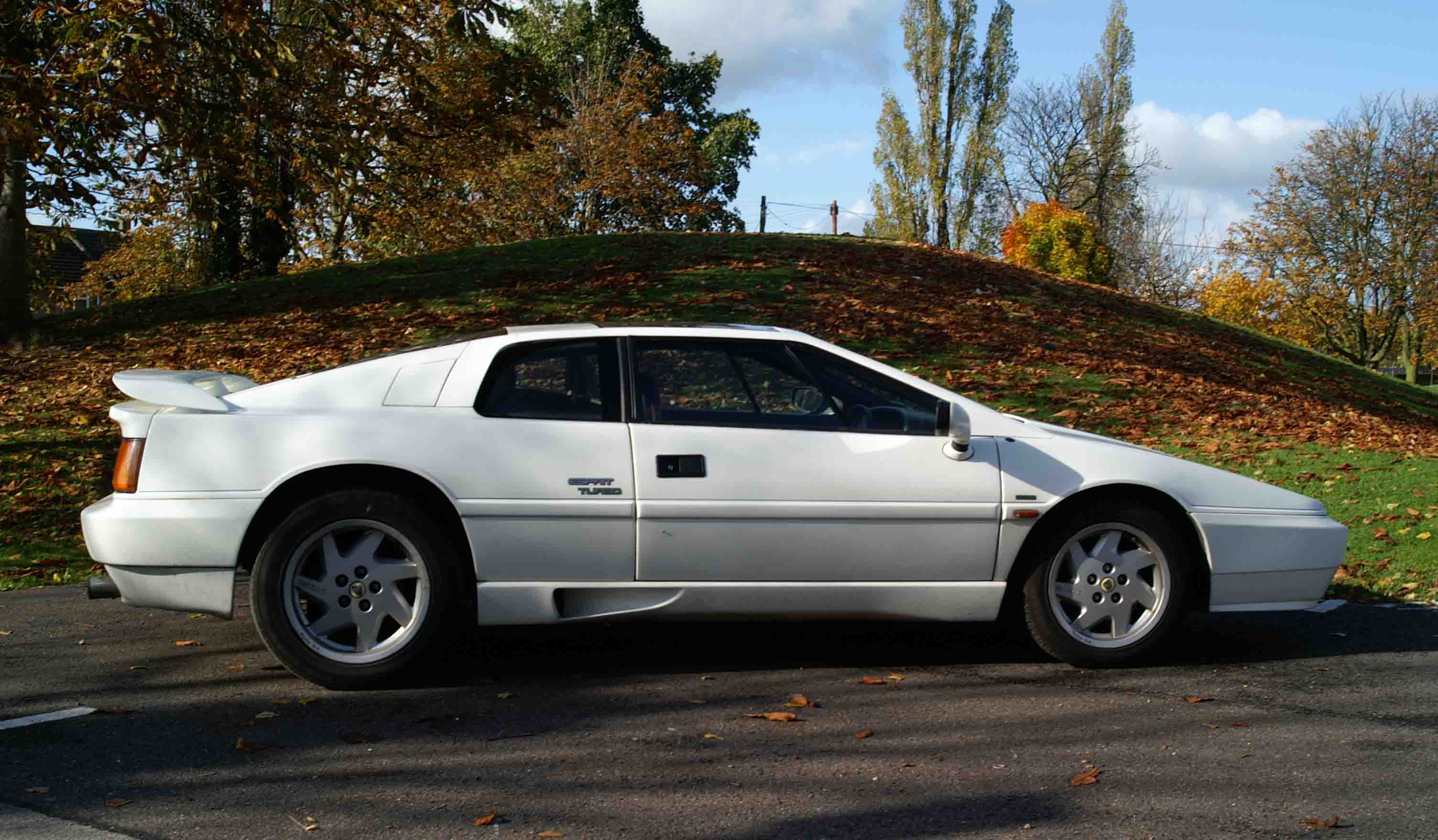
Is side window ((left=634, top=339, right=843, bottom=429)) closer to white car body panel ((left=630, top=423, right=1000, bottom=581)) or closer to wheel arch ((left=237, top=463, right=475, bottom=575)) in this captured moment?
white car body panel ((left=630, top=423, right=1000, bottom=581))

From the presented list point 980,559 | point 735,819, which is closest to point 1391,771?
point 980,559

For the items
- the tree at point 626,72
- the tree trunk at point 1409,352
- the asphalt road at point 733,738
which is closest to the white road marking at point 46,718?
the asphalt road at point 733,738

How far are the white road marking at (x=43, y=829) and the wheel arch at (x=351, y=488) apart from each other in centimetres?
153

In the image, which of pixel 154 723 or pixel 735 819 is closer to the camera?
pixel 735 819

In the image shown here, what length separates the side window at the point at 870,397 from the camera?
5.43 metres

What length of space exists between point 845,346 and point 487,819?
1311 cm

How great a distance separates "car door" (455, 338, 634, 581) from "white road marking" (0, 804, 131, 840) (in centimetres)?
184

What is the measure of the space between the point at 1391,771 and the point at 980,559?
1.70 metres

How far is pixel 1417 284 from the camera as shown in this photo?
42.1 meters

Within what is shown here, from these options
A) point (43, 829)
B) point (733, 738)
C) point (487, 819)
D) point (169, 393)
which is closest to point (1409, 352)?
point (733, 738)

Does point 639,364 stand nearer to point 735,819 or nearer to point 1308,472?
point 735,819

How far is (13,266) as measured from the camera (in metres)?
16.3

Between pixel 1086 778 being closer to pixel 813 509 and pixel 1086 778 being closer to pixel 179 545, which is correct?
pixel 813 509

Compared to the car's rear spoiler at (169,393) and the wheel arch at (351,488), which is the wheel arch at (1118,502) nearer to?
the wheel arch at (351,488)
